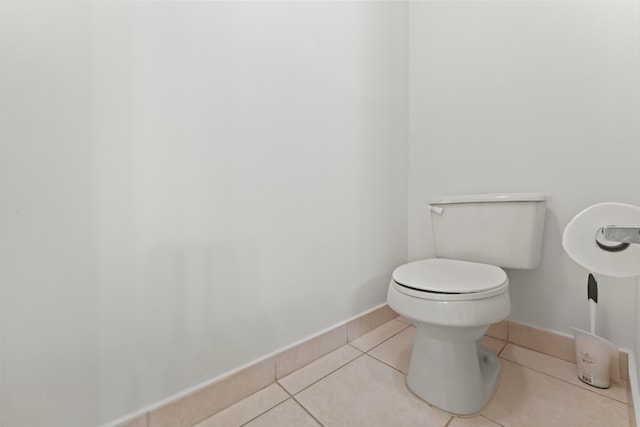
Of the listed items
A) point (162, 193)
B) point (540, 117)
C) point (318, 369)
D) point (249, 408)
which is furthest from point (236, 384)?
point (540, 117)

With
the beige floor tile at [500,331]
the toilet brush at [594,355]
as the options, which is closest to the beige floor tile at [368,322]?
the beige floor tile at [500,331]

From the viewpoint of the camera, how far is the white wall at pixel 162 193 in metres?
0.53

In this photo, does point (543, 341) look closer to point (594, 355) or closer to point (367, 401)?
point (594, 355)

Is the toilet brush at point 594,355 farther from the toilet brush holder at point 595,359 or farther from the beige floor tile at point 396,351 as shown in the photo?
the beige floor tile at point 396,351

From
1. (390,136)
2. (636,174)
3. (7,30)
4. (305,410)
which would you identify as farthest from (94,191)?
(636,174)

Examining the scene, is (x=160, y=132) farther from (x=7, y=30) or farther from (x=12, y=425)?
(x=12, y=425)

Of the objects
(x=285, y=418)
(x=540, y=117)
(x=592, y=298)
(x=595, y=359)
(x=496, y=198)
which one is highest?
(x=540, y=117)

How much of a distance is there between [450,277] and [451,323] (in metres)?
0.15

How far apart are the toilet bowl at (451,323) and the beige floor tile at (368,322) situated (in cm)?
31

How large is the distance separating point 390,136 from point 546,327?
1.01 m

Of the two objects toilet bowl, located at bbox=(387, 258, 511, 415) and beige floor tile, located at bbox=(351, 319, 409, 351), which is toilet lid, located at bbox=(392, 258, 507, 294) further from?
beige floor tile, located at bbox=(351, 319, 409, 351)

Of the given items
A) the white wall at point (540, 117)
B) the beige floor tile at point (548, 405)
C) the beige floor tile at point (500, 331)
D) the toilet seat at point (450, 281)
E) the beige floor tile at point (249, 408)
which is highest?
the white wall at point (540, 117)

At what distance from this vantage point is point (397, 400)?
798 millimetres

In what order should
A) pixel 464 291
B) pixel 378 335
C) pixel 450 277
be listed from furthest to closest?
pixel 378 335
pixel 450 277
pixel 464 291
